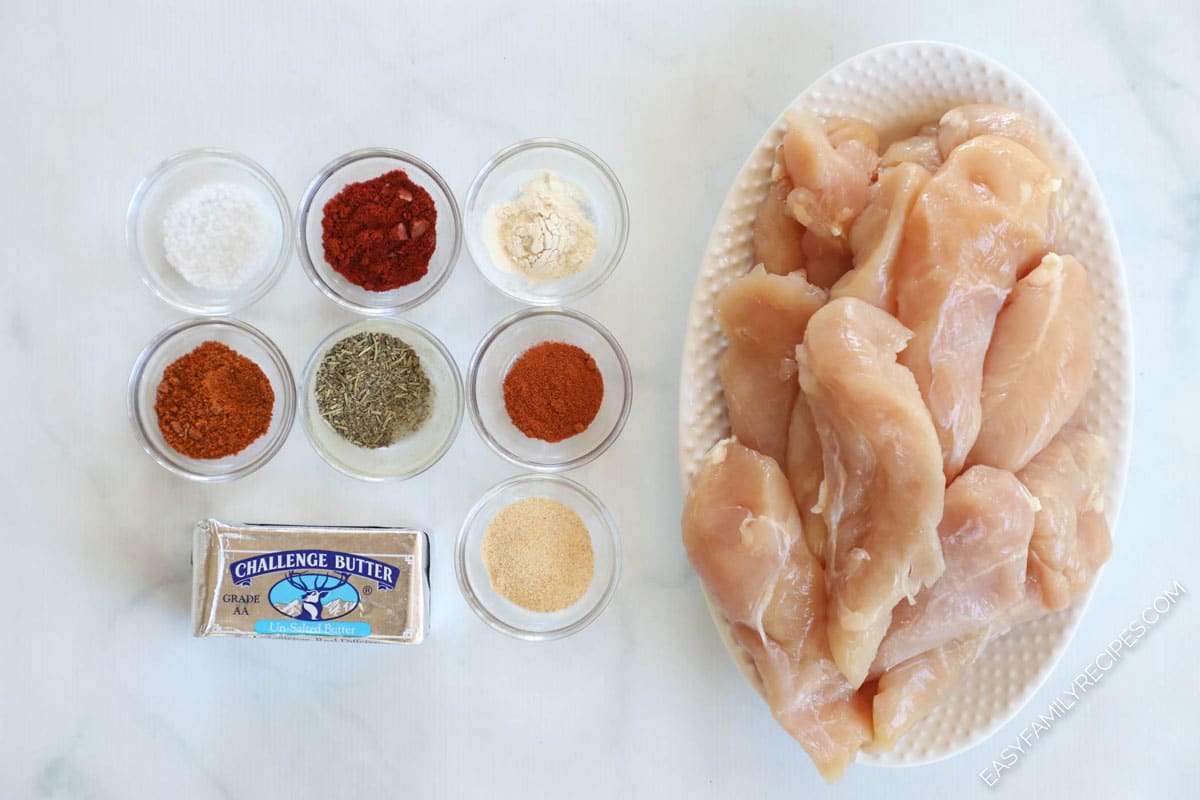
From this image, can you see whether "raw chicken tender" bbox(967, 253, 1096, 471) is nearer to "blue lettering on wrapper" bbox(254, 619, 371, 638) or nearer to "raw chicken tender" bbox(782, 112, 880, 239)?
"raw chicken tender" bbox(782, 112, 880, 239)

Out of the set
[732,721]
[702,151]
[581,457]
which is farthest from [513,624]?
[702,151]

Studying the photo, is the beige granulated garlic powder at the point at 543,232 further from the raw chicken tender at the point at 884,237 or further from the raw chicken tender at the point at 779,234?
the raw chicken tender at the point at 884,237

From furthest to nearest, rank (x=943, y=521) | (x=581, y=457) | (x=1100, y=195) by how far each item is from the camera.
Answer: (x=581, y=457) < (x=1100, y=195) < (x=943, y=521)

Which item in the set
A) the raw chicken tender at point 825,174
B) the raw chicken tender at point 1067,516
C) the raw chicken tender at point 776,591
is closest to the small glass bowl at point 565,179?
the raw chicken tender at point 825,174

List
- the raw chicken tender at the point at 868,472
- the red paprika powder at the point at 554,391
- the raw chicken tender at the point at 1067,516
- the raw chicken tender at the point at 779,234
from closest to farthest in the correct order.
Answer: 1. the raw chicken tender at the point at 868,472
2. the raw chicken tender at the point at 1067,516
3. the raw chicken tender at the point at 779,234
4. the red paprika powder at the point at 554,391

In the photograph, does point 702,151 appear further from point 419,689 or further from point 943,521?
point 419,689

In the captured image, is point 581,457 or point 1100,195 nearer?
point 1100,195

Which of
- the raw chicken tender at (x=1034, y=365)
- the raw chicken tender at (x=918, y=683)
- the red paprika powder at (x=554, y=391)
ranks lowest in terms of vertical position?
the raw chicken tender at (x=918, y=683)

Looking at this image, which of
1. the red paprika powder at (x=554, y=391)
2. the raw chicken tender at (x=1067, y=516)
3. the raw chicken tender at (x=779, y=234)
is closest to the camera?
the raw chicken tender at (x=1067, y=516)
